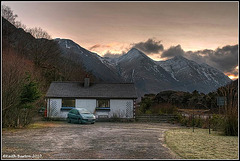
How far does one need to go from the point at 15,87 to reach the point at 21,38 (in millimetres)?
30056

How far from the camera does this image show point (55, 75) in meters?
43.1

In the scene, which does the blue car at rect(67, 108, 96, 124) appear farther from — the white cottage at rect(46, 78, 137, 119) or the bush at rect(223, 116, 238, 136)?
the bush at rect(223, 116, 238, 136)

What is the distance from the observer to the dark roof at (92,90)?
1128 inches

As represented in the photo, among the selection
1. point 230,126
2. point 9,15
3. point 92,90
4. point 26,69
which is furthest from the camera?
point 9,15

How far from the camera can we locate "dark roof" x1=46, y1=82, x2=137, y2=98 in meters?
28.6

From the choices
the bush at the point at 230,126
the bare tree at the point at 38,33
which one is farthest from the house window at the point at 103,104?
the bare tree at the point at 38,33

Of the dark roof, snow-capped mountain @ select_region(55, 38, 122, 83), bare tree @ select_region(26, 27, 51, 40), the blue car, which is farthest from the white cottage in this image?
snow-capped mountain @ select_region(55, 38, 122, 83)

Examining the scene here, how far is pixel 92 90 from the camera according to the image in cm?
2972

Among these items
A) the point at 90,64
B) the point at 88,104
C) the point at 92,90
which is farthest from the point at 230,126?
the point at 90,64

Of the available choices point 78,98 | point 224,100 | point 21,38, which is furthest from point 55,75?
point 224,100

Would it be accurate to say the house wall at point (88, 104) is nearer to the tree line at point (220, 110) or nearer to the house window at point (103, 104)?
the house window at point (103, 104)

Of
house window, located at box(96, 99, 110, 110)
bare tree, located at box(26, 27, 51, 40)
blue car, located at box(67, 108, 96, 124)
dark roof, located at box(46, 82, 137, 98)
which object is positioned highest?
bare tree, located at box(26, 27, 51, 40)

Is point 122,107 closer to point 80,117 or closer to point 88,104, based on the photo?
point 88,104

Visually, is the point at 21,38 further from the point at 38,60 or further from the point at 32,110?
the point at 32,110
